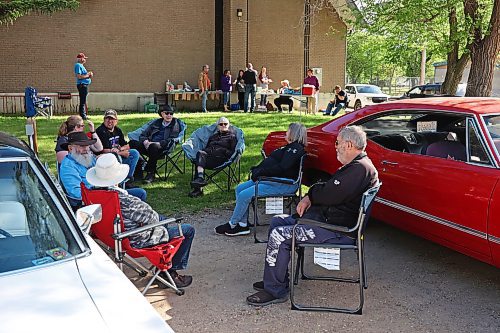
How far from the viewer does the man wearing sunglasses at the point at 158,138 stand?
8797 millimetres

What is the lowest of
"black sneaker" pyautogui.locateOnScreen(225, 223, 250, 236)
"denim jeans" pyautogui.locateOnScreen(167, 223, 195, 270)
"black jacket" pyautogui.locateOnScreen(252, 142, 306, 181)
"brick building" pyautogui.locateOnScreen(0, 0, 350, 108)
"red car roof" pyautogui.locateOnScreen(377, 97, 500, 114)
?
"black sneaker" pyautogui.locateOnScreen(225, 223, 250, 236)

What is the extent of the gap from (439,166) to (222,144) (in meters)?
4.11

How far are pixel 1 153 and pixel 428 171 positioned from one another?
355 centimetres

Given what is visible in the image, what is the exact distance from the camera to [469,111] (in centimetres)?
494

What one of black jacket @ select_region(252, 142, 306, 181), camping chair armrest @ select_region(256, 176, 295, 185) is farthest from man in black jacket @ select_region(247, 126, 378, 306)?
black jacket @ select_region(252, 142, 306, 181)

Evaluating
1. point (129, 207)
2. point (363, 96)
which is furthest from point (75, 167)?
point (363, 96)

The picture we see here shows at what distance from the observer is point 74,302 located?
2445 millimetres

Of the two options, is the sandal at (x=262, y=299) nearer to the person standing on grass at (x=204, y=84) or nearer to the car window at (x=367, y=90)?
the person standing on grass at (x=204, y=84)

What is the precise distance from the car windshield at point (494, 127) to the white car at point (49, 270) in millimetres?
3353

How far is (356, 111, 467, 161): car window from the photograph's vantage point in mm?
5238

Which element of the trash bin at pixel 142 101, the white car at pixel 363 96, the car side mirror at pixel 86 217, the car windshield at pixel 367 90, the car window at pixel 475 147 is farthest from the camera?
the car windshield at pixel 367 90

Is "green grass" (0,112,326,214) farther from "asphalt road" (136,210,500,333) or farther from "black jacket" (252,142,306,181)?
"asphalt road" (136,210,500,333)

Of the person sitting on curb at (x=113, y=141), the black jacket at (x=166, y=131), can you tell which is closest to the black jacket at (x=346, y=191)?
the person sitting on curb at (x=113, y=141)

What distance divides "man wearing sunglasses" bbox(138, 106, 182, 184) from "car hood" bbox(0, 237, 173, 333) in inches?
236
